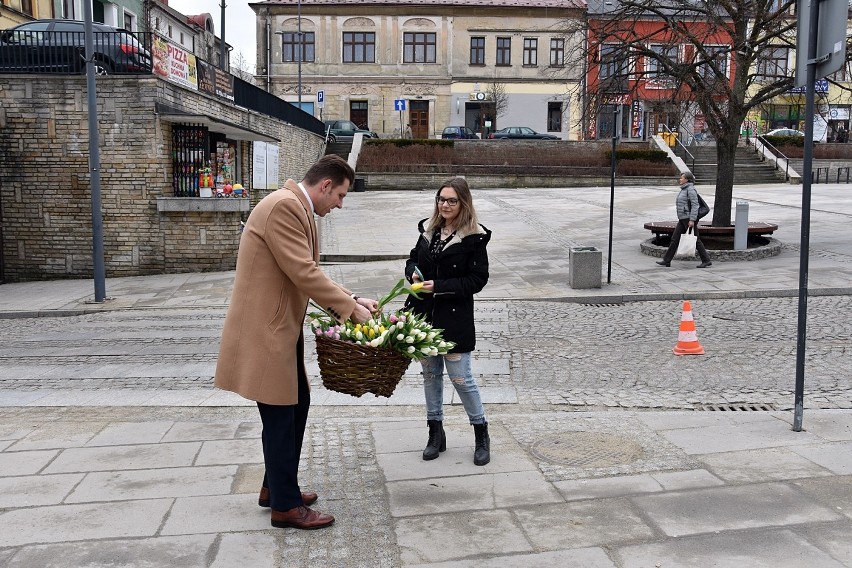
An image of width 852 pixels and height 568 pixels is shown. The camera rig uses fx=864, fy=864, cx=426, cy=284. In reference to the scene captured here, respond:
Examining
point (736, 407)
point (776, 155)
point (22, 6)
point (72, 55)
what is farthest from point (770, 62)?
point (22, 6)

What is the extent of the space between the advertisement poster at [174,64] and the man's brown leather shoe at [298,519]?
14.8 meters

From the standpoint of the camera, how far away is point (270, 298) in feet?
14.0

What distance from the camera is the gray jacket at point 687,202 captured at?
15.8m

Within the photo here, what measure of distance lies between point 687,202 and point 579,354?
25.0ft

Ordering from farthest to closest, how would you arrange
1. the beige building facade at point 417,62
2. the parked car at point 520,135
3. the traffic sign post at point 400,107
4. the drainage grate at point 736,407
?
Answer: the beige building facade at point 417,62 → the traffic sign post at point 400,107 → the parked car at point 520,135 → the drainage grate at point 736,407

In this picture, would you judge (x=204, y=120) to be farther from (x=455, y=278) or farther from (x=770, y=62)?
(x=455, y=278)

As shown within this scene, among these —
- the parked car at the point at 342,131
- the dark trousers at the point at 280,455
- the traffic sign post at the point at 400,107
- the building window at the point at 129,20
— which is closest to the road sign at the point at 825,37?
the dark trousers at the point at 280,455

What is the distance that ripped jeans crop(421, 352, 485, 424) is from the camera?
529 centimetres

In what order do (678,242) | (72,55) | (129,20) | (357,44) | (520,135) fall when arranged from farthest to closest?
(357,44)
(520,135)
(129,20)
(72,55)
(678,242)

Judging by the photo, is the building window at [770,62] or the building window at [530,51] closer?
the building window at [770,62]

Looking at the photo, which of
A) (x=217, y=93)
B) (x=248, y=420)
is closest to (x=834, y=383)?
(x=248, y=420)

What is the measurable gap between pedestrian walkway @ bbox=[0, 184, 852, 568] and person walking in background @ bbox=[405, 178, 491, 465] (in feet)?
1.89

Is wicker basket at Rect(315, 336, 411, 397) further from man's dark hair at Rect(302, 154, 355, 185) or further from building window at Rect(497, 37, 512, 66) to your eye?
building window at Rect(497, 37, 512, 66)

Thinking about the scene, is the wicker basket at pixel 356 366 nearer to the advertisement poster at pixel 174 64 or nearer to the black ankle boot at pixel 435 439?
the black ankle boot at pixel 435 439
